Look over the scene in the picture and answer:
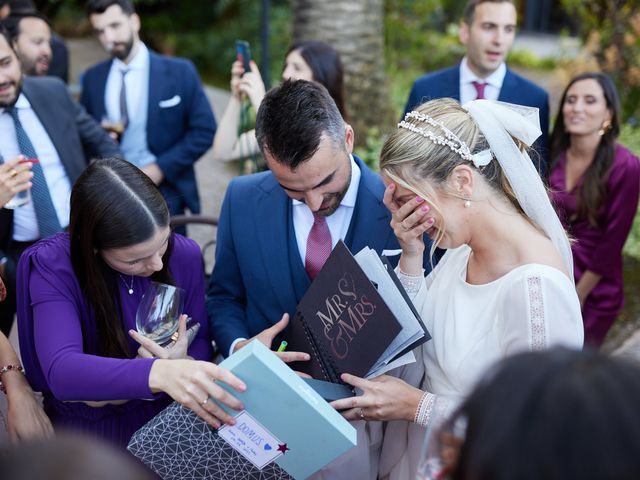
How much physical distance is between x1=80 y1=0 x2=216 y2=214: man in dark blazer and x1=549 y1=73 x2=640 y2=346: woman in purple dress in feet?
7.71

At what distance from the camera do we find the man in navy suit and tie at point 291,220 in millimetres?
2479

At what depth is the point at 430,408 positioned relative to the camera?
88.8 inches

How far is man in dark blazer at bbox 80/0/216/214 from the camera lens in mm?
4797

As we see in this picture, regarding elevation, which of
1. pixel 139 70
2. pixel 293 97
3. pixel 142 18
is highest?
pixel 293 97

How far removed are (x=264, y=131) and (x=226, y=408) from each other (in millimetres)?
1019

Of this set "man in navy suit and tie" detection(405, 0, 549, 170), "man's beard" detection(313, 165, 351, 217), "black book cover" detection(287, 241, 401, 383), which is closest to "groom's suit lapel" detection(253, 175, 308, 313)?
"man's beard" detection(313, 165, 351, 217)

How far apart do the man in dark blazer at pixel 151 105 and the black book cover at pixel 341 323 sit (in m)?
2.69

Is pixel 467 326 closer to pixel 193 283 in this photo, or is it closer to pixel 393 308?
pixel 393 308

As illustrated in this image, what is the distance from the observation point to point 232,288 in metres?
2.87

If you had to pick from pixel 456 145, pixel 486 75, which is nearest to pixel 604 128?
pixel 486 75

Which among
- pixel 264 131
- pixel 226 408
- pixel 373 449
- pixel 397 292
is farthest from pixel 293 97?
pixel 373 449

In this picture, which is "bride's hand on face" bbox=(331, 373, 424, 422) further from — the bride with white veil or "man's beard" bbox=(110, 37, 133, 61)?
"man's beard" bbox=(110, 37, 133, 61)

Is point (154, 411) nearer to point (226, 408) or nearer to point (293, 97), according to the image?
point (226, 408)

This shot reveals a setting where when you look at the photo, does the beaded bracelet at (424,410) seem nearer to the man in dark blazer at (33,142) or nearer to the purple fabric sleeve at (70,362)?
the purple fabric sleeve at (70,362)
